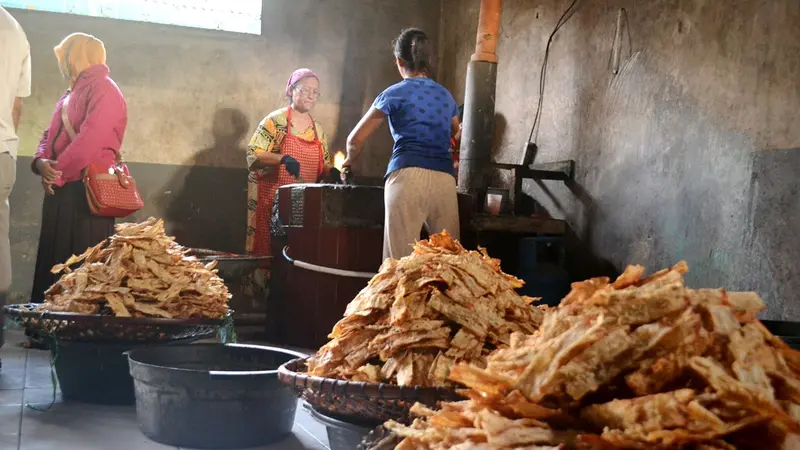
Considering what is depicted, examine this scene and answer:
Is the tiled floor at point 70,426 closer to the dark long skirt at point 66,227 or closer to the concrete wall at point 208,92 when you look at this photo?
the dark long skirt at point 66,227

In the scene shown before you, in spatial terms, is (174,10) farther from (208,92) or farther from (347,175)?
(347,175)

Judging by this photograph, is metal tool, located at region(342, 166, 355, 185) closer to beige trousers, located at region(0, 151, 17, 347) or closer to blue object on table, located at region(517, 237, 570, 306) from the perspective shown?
blue object on table, located at region(517, 237, 570, 306)

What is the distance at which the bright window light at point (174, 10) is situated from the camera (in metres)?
7.15

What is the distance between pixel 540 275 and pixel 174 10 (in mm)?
4542

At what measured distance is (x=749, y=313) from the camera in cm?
121

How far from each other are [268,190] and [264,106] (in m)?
1.60

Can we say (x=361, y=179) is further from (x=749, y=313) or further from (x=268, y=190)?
(x=749, y=313)

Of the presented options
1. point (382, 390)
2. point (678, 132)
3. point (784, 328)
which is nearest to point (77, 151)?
point (382, 390)

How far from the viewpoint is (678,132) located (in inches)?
202

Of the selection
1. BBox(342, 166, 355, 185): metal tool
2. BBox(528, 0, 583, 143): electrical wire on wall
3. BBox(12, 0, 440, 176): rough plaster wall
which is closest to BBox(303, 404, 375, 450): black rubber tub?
BBox(342, 166, 355, 185): metal tool

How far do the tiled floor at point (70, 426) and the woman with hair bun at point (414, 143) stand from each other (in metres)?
1.37

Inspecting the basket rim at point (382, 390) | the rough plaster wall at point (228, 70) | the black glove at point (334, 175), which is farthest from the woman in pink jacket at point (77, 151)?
the basket rim at point (382, 390)

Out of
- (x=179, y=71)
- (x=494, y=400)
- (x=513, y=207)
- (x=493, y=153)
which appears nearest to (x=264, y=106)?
(x=179, y=71)

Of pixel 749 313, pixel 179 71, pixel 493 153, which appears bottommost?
pixel 749 313
